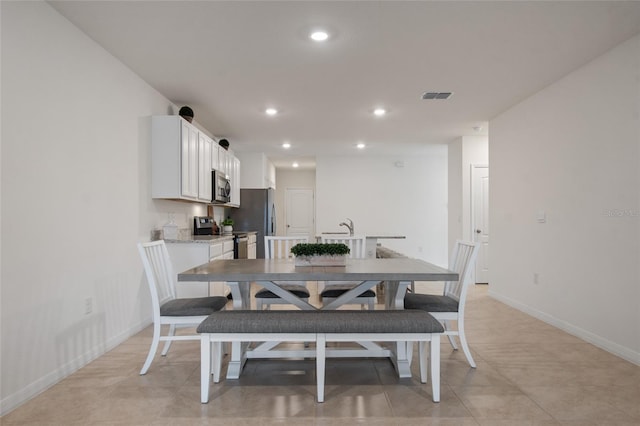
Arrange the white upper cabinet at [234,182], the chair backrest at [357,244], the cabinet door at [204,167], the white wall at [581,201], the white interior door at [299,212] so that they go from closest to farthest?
the white wall at [581,201]
the chair backrest at [357,244]
the cabinet door at [204,167]
the white upper cabinet at [234,182]
the white interior door at [299,212]

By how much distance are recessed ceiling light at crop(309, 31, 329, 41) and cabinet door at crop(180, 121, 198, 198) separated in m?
1.76

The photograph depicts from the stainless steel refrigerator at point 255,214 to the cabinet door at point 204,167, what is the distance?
2.36 meters

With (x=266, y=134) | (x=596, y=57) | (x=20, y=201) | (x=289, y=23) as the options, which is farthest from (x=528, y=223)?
(x=20, y=201)

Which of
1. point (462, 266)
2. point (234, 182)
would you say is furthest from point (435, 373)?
point (234, 182)

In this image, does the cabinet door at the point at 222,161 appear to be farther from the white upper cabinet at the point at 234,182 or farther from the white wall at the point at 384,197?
the white wall at the point at 384,197

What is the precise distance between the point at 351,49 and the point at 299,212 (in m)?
7.46

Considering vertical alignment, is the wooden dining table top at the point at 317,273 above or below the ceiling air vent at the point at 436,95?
below

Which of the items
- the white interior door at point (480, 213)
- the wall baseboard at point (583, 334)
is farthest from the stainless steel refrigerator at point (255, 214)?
the wall baseboard at point (583, 334)

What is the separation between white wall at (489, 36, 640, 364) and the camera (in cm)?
292

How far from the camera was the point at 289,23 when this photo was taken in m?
2.66

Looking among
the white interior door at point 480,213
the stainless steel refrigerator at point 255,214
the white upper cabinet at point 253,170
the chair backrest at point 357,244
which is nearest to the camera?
the chair backrest at point 357,244

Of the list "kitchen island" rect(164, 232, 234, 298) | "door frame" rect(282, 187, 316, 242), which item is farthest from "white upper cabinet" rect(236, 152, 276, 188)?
"kitchen island" rect(164, 232, 234, 298)

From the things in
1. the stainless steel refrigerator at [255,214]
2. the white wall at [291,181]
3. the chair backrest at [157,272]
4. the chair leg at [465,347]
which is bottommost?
the chair leg at [465,347]

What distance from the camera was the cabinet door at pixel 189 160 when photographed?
3.91m
